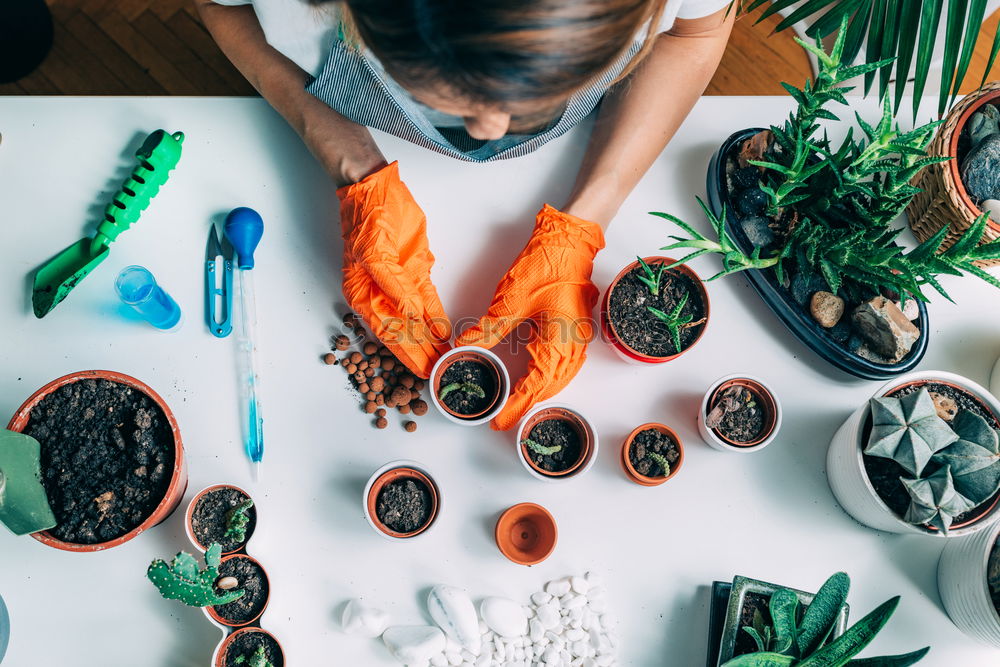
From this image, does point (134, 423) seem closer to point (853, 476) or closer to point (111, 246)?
point (111, 246)

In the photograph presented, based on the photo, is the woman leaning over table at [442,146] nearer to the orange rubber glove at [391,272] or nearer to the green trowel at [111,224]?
the orange rubber glove at [391,272]

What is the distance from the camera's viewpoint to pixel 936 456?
84cm

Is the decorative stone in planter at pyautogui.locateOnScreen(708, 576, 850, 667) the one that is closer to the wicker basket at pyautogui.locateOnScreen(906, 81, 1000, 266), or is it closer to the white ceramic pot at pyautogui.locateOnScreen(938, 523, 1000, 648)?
the white ceramic pot at pyautogui.locateOnScreen(938, 523, 1000, 648)

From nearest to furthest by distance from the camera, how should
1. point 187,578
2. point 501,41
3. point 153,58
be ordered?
1. point 501,41
2. point 187,578
3. point 153,58

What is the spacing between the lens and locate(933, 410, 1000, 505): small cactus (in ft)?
2.70

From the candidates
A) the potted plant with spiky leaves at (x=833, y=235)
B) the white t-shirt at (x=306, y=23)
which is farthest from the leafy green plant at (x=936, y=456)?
the white t-shirt at (x=306, y=23)

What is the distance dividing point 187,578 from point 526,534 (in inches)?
17.1

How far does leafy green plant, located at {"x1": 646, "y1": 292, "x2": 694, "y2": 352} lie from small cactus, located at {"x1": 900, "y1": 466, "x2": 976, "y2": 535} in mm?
327

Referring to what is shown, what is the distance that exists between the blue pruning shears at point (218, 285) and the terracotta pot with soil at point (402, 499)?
0.32 meters

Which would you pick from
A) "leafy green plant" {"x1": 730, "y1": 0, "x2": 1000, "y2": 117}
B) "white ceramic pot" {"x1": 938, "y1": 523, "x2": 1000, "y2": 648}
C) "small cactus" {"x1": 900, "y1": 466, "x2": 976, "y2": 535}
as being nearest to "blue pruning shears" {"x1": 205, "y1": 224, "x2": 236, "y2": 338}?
"leafy green plant" {"x1": 730, "y1": 0, "x2": 1000, "y2": 117}

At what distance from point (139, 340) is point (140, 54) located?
995 mm

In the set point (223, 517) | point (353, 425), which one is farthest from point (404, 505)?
point (223, 517)

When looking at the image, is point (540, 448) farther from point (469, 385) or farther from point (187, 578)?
point (187, 578)

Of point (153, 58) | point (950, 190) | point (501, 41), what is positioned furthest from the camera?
point (153, 58)
